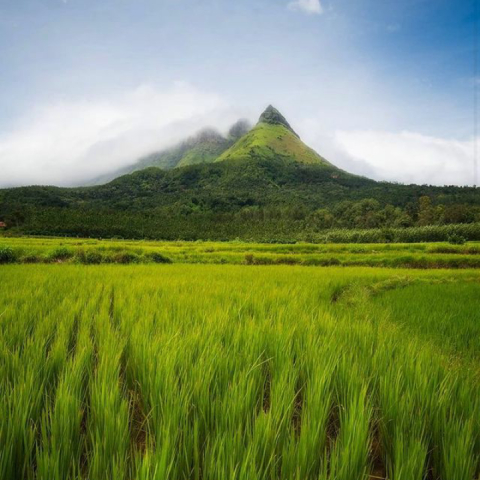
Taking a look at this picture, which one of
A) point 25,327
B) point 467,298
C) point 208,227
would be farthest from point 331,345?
point 208,227

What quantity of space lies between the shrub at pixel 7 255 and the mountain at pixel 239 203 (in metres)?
53.1

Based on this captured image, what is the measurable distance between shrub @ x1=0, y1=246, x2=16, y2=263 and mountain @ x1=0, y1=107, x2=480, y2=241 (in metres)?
53.1

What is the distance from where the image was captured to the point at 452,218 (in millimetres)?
59562

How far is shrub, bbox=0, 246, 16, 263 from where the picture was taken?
13570mm

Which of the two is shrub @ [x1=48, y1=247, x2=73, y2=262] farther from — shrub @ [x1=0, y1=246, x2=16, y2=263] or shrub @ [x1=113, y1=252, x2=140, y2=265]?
shrub @ [x1=113, y1=252, x2=140, y2=265]

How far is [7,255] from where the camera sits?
13.8 meters

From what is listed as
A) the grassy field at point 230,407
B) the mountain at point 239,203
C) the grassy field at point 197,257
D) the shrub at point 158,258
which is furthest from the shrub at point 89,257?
the mountain at point 239,203

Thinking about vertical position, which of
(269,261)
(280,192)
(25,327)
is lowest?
(269,261)

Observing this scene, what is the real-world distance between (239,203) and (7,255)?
114 m

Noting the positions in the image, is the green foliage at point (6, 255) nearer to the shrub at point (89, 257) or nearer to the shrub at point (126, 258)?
the shrub at point (89, 257)

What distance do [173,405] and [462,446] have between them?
→ 4.54ft

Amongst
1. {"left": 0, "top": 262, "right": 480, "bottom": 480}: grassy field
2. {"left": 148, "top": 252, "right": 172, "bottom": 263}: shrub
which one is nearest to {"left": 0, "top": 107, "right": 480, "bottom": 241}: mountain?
{"left": 148, "top": 252, "right": 172, "bottom": 263}: shrub

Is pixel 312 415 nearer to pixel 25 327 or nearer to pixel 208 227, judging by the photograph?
pixel 25 327

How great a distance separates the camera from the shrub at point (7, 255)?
1357cm
